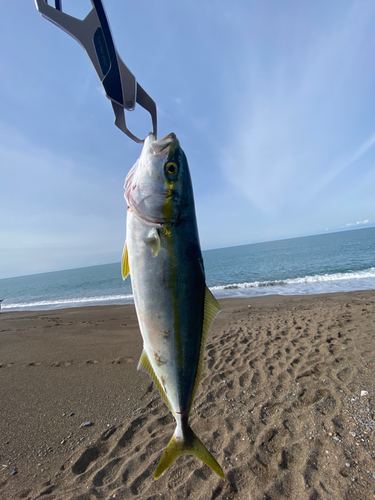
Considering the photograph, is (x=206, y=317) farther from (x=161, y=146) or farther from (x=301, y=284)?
(x=301, y=284)

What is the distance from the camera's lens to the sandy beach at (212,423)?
8.52 ft

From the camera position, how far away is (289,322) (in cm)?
848

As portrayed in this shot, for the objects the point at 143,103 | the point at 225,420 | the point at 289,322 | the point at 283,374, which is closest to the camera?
the point at 143,103

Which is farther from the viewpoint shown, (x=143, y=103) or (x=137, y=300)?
(x=143, y=103)

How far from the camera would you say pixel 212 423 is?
3529 millimetres

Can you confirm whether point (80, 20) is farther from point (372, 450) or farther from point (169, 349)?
point (372, 450)

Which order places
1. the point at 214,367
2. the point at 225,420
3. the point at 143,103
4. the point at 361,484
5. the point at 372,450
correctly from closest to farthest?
the point at 143,103 < the point at 361,484 < the point at 372,450 < the point at 225,420 < the point at 214,367

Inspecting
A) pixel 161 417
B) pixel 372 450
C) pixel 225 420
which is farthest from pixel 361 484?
pixel 161 417

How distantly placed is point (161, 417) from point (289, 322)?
619cm

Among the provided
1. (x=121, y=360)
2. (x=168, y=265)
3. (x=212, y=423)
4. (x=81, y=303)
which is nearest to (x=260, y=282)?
(x=81, y=303)

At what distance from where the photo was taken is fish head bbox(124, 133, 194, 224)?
1645 mm

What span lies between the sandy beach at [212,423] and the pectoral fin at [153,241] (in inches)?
107

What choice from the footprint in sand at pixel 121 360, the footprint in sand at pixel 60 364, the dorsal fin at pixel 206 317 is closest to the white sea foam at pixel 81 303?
the footprint in sand at pixel 60 364

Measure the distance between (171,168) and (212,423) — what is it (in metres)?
3.68
